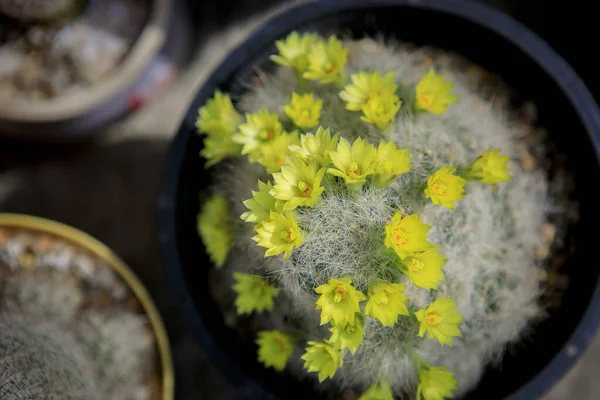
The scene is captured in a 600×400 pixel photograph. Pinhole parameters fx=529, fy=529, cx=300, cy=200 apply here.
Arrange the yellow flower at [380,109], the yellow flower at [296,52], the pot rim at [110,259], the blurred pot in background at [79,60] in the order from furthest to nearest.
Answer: the blurred pot in background at [79,60] → the pot rim at [110,259] → the yellow flower at [296,52] → the yellow flower at [380,109]

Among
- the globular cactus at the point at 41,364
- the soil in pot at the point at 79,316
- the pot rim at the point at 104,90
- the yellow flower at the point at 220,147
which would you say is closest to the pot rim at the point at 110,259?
the soil in pot at the point at 79,316

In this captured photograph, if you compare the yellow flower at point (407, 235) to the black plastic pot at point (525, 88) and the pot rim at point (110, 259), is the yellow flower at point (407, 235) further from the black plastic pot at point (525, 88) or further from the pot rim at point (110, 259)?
the pot rim at point (110, 259)

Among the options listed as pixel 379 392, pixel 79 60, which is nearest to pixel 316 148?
pixel 379 392

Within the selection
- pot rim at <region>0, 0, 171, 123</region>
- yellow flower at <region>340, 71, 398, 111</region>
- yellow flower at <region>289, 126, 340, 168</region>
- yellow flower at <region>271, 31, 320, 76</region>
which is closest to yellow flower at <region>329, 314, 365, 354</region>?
yellow flower at <region>289, 126, 340, 168</region>

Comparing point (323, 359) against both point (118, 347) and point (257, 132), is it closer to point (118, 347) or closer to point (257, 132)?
point (257, 132)

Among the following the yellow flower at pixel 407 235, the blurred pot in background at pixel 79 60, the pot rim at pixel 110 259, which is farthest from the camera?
the blurred pot in background at pixel 79 60

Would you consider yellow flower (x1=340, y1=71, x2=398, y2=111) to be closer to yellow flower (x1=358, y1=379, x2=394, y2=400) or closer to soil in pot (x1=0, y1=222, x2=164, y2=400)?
yellow flower (x1=358, y1=379, x2=394, y2=400)
